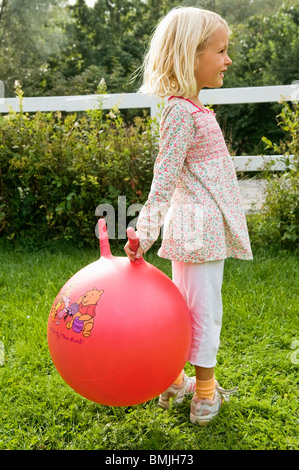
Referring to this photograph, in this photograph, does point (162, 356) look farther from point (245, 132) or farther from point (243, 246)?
point (245, 132)

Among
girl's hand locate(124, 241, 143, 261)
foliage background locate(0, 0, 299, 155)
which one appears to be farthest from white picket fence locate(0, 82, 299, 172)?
foliage background locate(0, 0, 299, 155)

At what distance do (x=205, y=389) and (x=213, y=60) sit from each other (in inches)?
56.2

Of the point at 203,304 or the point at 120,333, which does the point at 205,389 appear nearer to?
the point at 203,304

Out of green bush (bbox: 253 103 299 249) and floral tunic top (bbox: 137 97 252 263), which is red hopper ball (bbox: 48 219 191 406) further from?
green bush (bbox: 253 103 299 249)

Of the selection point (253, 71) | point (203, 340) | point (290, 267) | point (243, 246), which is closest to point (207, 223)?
point (243, 246)

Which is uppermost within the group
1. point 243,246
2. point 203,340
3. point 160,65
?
A: point 160,65

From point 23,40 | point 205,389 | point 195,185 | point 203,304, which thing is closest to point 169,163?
point 195,185

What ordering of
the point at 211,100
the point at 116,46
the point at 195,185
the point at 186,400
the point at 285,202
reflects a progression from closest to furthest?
the point at 195,185 → the point at 186,400 → the point at 285,202 → the point at 211,100 → the point at 116,46

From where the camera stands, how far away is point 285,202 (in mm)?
4820

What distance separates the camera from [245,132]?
1432cm

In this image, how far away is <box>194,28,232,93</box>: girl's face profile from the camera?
2250mm

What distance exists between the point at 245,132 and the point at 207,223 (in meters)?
12.5

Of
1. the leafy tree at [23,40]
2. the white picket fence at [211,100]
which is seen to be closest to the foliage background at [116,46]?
the leafy tree at [23,40]

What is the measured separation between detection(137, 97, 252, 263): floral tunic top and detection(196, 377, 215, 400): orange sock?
1.91 ft
